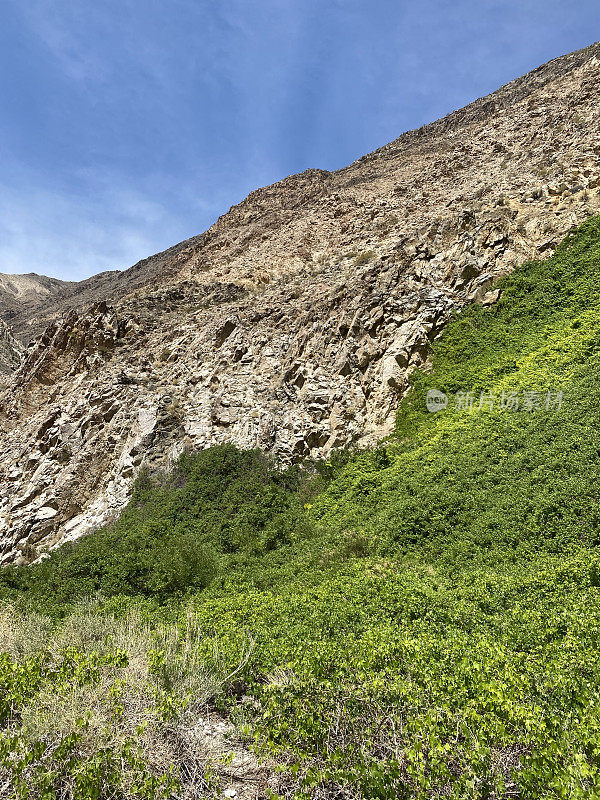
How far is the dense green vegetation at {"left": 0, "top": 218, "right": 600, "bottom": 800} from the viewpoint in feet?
10.1

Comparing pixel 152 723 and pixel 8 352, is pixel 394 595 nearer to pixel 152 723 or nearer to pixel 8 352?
pixel 152 723

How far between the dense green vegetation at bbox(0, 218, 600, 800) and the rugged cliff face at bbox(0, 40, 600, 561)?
151 centimetres

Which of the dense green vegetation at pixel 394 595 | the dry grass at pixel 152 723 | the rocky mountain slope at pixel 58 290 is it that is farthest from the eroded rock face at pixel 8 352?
the dry grass at pixel 152 723

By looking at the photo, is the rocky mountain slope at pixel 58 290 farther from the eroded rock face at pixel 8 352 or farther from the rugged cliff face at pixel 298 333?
the rugged cliff face at pixel 298 333

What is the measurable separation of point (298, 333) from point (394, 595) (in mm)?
13444

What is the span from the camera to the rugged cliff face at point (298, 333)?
15.0 m

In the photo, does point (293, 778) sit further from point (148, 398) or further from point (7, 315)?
point (7, 315)

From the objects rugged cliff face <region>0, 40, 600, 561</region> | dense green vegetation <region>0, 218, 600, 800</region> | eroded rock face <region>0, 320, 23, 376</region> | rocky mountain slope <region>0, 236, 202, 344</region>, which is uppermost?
rocky mountain slope <region>0, 236, 202, 344</region>

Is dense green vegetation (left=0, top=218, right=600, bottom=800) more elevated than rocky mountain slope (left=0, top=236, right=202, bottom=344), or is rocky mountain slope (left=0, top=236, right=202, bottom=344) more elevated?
rocky mountain slope (left=0, top=236, right=202, bottom=344)

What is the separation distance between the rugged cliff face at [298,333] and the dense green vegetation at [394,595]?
4.94 ft

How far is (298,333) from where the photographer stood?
59.2 ft

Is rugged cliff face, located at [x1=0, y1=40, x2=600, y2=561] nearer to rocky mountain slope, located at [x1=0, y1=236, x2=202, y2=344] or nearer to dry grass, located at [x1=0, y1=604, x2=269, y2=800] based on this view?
dry grass, located at [x1=0, y1=604, x2=269, y2=800]

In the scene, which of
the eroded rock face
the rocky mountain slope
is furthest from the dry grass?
the eroded rock face

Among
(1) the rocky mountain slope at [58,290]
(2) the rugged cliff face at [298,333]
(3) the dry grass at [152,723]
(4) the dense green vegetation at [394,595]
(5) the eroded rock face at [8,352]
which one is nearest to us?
(4) the dense green vegetation at [394,595]
